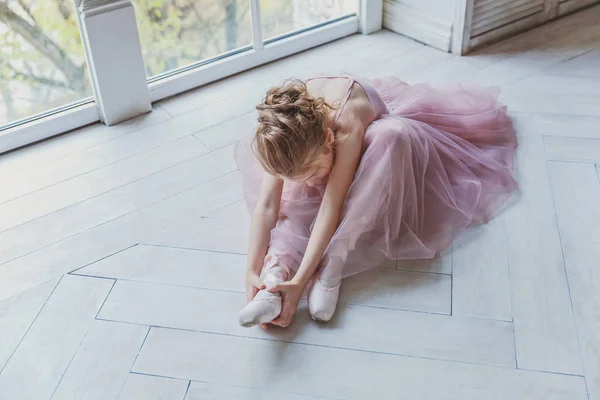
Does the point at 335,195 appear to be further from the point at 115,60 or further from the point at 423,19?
the point at 423,19

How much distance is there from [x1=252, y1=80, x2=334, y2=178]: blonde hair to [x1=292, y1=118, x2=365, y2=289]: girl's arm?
88 millimetres

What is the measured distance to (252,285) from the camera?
1517 mm

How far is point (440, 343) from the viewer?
1.43m

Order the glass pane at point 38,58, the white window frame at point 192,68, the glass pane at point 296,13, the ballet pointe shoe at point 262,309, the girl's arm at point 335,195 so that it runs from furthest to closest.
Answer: the glass pane at point 296,13, the white window frame at point 192,68, the glass pane at point 38,58, the girl's arm at point 335,195, the ballet pointe shoe at point 262,309

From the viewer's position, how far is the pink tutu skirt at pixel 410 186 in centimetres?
159

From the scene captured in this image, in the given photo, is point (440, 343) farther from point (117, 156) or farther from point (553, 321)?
point (117, 156)

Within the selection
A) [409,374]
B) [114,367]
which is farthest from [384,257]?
[114,367]

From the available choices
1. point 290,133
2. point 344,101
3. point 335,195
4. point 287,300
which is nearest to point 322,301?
point 287,300

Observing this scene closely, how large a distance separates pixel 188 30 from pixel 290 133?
1.11m

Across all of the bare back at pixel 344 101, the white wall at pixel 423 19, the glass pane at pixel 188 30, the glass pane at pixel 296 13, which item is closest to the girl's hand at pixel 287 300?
the bare back at pixel 344 101

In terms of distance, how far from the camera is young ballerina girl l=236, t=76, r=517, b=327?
1.46 m

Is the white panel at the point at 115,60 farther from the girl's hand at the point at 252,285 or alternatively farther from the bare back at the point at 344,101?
the girl's hand at the point at 252,285

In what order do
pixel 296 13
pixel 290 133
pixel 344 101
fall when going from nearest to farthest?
pixel 290 133 → pixel 344 101 → pixel 296 13

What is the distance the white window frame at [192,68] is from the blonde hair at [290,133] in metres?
0.91
